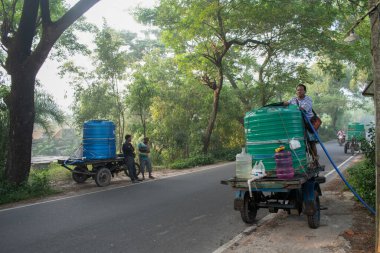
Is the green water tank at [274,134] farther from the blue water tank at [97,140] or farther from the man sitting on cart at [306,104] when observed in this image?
the blue water tank at [97,140]

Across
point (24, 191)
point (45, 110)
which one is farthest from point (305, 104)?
point (45, 110)

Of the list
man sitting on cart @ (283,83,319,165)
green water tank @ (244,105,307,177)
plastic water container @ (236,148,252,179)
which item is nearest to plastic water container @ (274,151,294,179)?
green water tank @ (244,105,307,177)

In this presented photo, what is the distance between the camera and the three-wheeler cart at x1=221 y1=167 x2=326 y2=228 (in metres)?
5.80

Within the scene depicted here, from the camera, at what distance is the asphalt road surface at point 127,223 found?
5.77 metres

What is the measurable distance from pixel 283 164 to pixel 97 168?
8496 mm

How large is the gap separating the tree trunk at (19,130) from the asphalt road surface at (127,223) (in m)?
2.14

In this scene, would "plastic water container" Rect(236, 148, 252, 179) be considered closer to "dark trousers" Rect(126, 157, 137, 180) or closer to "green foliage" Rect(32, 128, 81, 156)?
"dark trousers" Rect(126, 157, 137, 180)

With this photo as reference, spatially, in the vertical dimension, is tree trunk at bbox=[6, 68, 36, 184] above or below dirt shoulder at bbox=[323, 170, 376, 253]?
above

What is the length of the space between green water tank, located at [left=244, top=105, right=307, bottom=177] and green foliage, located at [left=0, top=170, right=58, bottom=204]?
24.8ft

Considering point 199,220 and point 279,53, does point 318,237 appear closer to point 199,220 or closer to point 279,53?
point 199,220

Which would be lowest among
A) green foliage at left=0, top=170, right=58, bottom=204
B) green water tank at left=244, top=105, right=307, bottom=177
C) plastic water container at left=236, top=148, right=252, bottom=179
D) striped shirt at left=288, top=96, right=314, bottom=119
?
green foliage at left=0, top=170, right=58, bottom=204

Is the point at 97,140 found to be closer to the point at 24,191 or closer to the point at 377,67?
the point at 24,191

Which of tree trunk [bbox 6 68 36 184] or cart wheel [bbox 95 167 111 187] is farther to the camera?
cart wheel [bbox 95 167 111 187]

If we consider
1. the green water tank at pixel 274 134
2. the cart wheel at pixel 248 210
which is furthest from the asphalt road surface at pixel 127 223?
the green water tank at pixel 274 134
